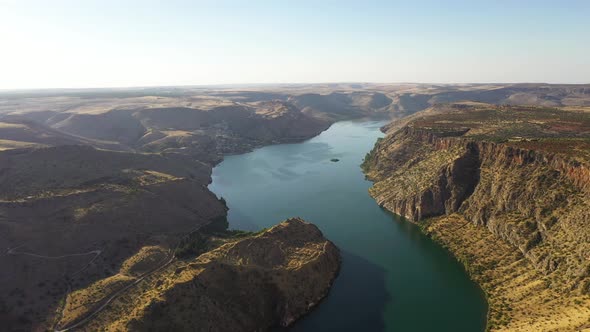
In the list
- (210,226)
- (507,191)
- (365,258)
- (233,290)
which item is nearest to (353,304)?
(365,258)

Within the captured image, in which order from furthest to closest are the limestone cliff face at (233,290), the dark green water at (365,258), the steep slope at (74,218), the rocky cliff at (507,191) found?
the rocky cliff at (507,191) < the steep slope at (74,218) < the dark green water at (365,258) < the limestone cliff face at (233,290)

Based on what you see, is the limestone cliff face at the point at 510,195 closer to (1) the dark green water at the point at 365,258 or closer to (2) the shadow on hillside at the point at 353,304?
(1) the dark green water at the point at 365,258

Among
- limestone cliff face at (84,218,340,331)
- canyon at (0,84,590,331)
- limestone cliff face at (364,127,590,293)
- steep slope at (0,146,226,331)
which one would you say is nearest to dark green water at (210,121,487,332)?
canyon at (0,84,590,331)

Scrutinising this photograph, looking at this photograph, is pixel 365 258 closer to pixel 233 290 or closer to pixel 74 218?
pixel 233 290

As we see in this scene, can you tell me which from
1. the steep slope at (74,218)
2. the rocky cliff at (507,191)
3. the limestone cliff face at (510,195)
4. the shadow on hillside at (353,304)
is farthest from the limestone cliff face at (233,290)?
the limestone cliff face at (510,195)

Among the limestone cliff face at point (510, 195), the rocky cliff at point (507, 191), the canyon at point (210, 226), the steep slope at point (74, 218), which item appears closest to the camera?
the canyon at point (210, 226)

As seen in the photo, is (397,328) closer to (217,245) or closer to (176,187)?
(217,245)
